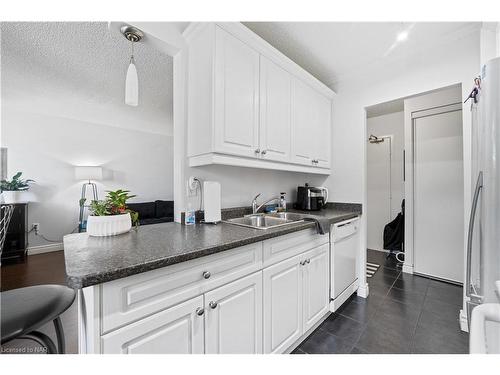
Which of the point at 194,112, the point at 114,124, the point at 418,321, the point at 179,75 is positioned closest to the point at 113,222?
the point at 194,112

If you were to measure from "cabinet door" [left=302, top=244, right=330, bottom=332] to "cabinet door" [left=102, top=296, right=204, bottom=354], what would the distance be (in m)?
0.83

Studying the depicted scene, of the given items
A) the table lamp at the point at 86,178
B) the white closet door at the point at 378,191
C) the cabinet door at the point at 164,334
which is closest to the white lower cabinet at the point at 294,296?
the cabinet door at the point at 164,334

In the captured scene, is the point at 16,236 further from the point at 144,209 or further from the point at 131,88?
the point at 131,88

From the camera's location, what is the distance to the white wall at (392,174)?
132 inches

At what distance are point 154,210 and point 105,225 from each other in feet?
10.9

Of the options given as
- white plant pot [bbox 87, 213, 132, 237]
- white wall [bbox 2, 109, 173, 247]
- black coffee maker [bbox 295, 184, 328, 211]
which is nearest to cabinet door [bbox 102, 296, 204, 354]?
white plant pot [bbox 87, 213, 132, 237]

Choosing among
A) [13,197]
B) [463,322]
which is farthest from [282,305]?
[13,197]

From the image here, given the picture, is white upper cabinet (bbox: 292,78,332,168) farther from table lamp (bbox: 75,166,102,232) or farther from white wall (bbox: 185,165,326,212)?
table lamp (bbox: 75,166,102,232)

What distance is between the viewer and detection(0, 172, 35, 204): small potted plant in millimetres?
3096

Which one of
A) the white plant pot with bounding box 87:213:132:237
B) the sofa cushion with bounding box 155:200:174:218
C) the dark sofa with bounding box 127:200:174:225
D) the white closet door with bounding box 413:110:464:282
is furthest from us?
the sofa cushion with bounding box 155:200:174:218

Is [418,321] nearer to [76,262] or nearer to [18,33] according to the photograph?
[76,262]

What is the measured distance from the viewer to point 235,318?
1023 mm

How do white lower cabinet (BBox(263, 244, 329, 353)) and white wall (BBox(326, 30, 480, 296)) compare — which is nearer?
white lower cabinet (BBox(263, 244, 329, 353))

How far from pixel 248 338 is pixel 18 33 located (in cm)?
308
